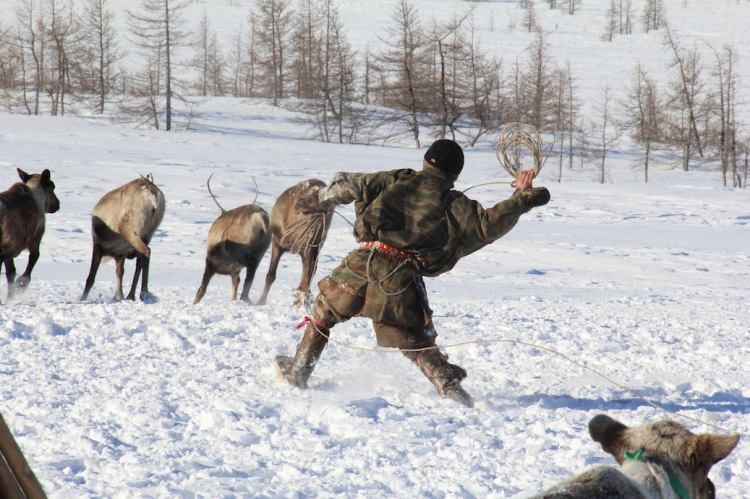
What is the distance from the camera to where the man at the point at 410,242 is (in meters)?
5.25

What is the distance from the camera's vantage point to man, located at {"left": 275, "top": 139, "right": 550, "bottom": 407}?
5250 mm

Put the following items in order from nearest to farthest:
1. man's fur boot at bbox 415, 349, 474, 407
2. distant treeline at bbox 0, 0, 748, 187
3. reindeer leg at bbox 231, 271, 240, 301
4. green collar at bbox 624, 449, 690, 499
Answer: green collar at bbox 624, 449, 690, 499
man's fur boot at bbox 415, 349, 474, 407
reindeer leg at bbox 231, 271, 240, 301
distant treeline at bbox 0, 0, 748, 187

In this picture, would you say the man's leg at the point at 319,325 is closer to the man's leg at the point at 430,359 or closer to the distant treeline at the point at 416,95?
the man's leg at the point at 430,359

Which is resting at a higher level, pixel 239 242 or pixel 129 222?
pixel 129 222

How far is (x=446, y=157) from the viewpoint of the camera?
5.41 metres

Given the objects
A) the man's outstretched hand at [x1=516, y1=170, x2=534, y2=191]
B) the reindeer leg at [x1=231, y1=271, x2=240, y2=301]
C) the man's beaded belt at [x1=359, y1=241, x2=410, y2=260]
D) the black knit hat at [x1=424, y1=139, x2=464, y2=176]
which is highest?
the black knit hat at [x1=424, y1=139, x2=464, y2=176]

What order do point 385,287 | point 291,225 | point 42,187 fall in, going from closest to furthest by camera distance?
1. point 385,287
2. point 291,225
3. point 42,187

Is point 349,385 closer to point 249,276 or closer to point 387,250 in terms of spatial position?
point 387,250

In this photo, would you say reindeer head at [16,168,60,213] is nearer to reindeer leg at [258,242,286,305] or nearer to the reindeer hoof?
the reindeer hoof

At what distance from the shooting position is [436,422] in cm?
512

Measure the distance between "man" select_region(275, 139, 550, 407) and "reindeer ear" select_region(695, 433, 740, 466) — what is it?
2.50 metres

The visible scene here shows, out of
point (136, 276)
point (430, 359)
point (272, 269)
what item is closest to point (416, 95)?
point (272, 269)

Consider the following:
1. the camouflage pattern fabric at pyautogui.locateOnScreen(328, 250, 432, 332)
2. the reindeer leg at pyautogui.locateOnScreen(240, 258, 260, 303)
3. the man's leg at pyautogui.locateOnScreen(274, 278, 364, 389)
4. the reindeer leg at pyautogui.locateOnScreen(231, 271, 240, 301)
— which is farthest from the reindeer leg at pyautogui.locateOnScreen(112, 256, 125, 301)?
the camouflage pattern fabric at pyautogui.locateOnScreen(328, 250, 432, 332)

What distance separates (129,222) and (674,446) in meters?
8.55
